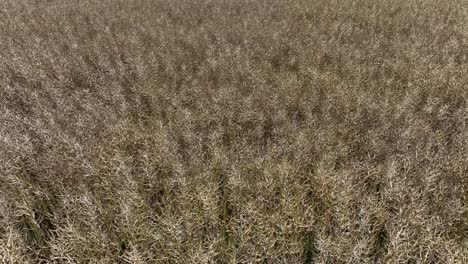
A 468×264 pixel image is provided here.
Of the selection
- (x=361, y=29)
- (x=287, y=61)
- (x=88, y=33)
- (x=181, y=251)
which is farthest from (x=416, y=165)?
(x=88, y=33)

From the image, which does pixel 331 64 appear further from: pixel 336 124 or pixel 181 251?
pixel 181 251

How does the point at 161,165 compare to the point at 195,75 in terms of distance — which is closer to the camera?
the point at 161,165

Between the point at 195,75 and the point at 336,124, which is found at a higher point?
the point at 336,124

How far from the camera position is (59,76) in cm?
525

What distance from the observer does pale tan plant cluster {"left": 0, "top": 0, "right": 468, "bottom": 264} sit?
2154mm

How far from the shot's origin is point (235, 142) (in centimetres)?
329

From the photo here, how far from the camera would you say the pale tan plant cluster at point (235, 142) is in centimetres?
215

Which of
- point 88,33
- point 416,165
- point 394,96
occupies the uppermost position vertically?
point 416,165

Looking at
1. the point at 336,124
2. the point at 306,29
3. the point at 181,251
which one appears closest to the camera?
the point at 181,251

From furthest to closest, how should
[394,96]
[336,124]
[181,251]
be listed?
[394,96] < [336,124] < [181,251]

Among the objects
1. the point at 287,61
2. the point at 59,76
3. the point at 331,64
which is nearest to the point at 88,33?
the point at 59,76

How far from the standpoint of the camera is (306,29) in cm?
762

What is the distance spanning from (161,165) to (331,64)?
4.09 meters

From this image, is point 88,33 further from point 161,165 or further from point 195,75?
point 161,165
